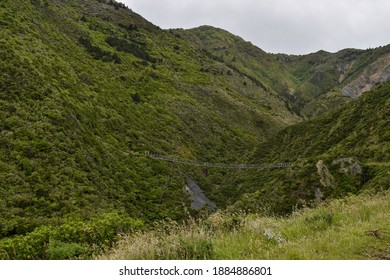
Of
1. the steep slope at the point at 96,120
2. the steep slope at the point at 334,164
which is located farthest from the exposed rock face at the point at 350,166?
the steep slope at the point at 96,120

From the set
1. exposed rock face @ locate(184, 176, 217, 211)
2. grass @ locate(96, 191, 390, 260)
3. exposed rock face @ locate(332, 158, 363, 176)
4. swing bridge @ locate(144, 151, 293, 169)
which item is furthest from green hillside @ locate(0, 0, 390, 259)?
grass @ locate(96, 191, 390, 260)

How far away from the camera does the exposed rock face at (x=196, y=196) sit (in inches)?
1943

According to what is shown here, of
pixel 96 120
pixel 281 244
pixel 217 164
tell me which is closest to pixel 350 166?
pixel 281 244

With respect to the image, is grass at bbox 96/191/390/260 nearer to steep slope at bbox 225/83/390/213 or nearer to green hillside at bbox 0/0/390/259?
green hillside at bbox 0/0/390/259

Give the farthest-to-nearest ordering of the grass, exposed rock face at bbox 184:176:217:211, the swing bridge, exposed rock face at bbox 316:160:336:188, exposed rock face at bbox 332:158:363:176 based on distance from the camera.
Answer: the swing bridge, exposed rock face at bbox 184:176:217:211, exposed rock face at bbox 316:160:336:188, exposed rock face at bbox 332:158:363:176, the grass

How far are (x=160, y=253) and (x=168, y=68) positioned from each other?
10737 centimetres

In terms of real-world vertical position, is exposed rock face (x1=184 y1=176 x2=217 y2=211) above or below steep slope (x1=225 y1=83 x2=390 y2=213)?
below

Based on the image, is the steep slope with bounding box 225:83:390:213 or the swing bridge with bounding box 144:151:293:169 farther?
the swing bridge with bounding box 144:151:293:169

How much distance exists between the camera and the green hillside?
28.3 metres

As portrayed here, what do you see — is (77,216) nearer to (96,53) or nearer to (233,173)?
(233,173)

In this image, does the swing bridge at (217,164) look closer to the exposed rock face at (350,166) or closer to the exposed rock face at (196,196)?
the exposed rock face at (196,196)

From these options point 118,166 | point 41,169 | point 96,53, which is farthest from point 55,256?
point 96,53

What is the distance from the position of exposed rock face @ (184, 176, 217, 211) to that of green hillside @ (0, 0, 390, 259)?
1.01m

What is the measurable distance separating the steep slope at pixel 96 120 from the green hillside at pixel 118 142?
0.19 meters
